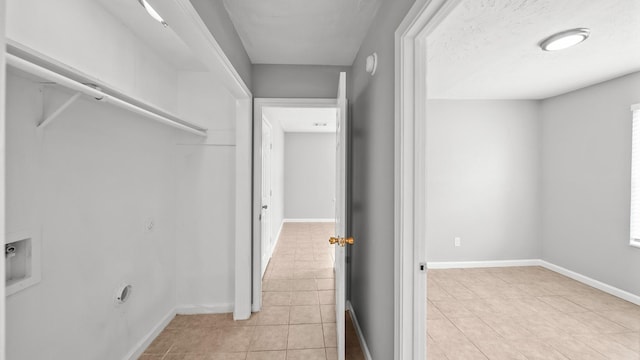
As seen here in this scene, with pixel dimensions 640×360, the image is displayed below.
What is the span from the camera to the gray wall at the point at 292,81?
2541 mm

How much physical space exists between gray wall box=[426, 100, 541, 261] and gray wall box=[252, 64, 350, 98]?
1.92 metres

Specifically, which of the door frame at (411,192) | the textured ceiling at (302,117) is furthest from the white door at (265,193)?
the door frame at (411,192)

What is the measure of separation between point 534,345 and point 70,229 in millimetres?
3421

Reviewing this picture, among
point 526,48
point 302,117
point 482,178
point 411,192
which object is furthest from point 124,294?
point 482,178

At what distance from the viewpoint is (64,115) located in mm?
1358

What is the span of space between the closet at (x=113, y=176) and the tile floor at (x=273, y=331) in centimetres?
18

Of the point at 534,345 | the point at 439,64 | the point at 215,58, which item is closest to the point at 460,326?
the point at 534,345

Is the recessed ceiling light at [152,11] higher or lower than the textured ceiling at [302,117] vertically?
lower

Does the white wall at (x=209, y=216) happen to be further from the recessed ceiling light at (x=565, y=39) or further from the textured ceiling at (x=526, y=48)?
the recessed ceiling light at (x=565, y=39)

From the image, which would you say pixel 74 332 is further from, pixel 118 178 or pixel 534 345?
pixel 534 345

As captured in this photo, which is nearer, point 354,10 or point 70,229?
point 70,229

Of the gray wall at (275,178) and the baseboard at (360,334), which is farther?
the gray wall at (275,178)

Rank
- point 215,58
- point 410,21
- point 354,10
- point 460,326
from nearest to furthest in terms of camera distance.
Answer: point 410,21 → point 215,58 → point 354,10 → point 460,326

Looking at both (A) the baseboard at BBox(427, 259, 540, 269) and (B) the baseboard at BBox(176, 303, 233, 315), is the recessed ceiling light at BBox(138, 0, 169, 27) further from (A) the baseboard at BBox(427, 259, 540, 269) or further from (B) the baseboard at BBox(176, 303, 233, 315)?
(A) the baseboard at BBox(427, 259, 540, 269)
